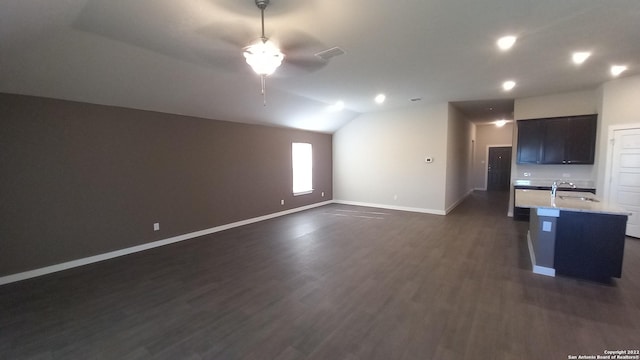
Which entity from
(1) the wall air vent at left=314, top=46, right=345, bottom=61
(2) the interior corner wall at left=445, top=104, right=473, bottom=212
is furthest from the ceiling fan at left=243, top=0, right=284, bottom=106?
(2) the interior corner wall at left=445, top=104, right=473, bottom=212

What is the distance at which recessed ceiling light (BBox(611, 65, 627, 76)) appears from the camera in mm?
3975

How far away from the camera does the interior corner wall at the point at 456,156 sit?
669 cm

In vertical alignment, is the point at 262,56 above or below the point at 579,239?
above

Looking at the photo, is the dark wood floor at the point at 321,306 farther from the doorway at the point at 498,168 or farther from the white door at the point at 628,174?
the doorway at the point at 498,168

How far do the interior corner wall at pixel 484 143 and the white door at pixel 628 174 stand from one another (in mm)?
6476

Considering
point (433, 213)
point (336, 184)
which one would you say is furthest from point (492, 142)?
point (336, 184)

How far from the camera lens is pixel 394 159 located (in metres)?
7.25

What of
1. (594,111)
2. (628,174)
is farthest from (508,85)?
(628,174)

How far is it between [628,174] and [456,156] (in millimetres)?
3380

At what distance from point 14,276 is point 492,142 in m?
13.9

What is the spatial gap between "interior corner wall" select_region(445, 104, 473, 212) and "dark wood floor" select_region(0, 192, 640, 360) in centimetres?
281

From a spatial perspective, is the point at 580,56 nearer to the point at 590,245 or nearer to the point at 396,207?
the point at 590,245

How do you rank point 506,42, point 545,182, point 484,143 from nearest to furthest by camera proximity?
point 506,42 < point 545,182 < point 484,143

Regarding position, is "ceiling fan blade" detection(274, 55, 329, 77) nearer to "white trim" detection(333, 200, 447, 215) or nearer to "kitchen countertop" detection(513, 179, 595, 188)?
"white trim" detection(333, 200, 447, 215)
